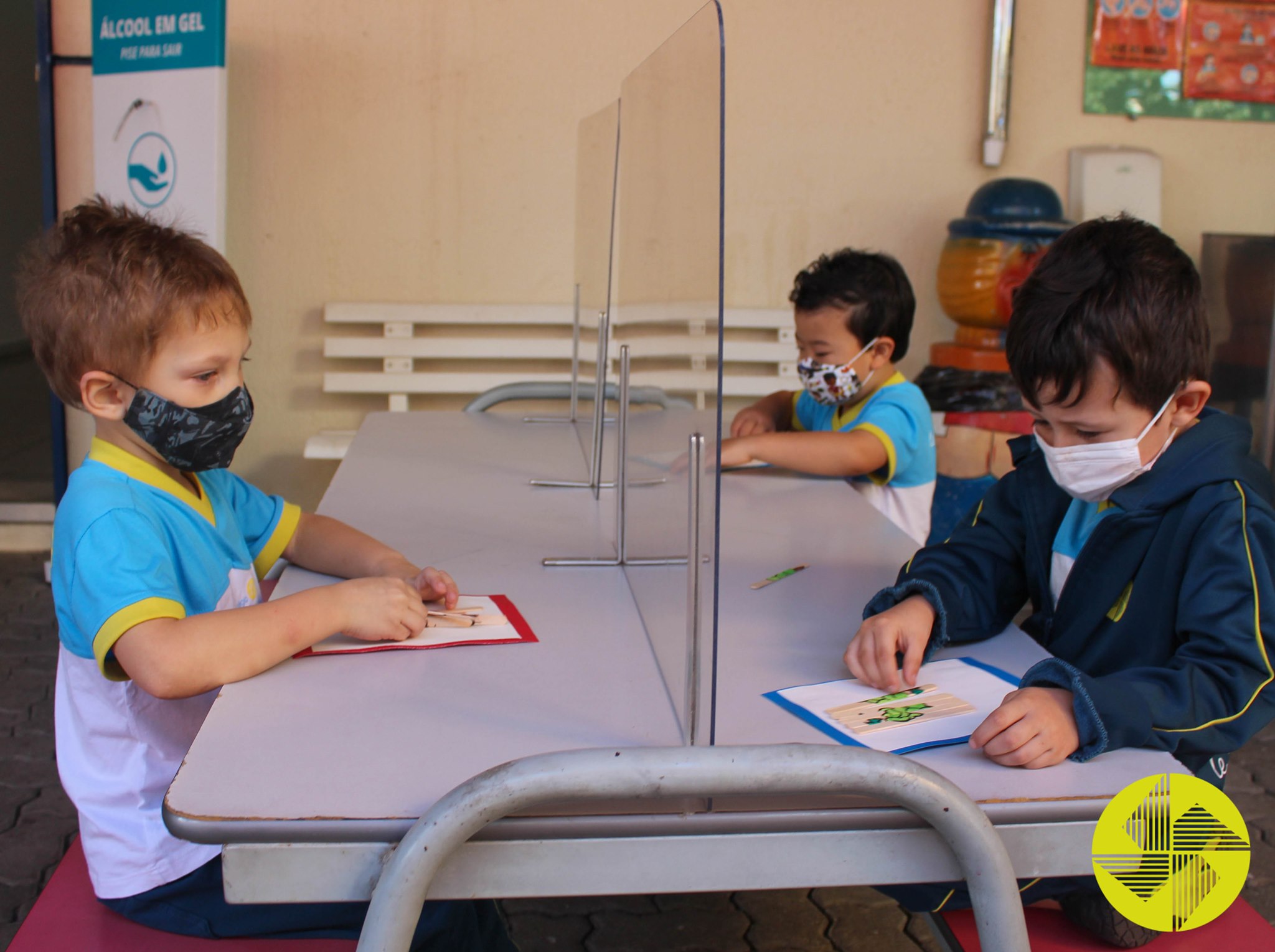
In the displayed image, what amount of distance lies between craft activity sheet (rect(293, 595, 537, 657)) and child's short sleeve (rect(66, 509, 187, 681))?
0.15 meters

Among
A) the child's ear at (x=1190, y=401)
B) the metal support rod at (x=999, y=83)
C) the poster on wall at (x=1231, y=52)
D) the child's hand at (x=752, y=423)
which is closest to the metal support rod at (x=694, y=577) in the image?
the child's ear at (x=1190, y=401)

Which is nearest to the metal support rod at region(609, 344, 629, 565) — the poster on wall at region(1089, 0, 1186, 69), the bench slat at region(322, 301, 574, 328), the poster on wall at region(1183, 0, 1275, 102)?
the bench slat at region(322, 301, 574, 328)

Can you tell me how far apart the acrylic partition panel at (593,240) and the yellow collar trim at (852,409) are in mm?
510

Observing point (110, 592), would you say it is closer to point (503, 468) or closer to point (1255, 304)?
point (503, 468)

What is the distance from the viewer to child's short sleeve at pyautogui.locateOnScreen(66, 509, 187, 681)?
1.08 metres

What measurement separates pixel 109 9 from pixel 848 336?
2616mm

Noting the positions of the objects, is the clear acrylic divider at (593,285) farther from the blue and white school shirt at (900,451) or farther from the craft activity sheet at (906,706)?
the craft activity sheet at (906,706)

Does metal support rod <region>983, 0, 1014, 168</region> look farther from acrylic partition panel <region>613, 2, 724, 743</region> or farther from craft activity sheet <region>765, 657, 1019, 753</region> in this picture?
craft activity sheet <region>765, 657, 1019, 753</region>

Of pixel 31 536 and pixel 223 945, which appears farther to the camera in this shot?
pixel 31 536

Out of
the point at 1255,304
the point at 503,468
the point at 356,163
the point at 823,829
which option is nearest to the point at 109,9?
the point at 356,163

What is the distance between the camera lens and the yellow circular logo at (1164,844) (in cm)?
89

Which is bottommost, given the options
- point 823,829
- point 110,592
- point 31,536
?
point 31,536

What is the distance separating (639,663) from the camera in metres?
1.16

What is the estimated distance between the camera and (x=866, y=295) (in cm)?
224
